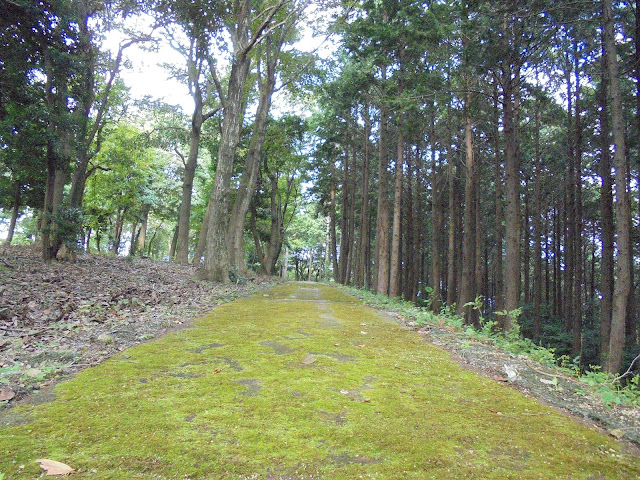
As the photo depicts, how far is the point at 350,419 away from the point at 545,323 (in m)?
25.5

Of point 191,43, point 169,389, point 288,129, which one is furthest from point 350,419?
point 288,129

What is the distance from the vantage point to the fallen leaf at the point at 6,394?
211 centimetres

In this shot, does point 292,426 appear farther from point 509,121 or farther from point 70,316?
point 509,121

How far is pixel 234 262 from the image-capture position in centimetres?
1720

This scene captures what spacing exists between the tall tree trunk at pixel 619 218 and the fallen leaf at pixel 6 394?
1003 centimetres

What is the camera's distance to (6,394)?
2152 millimetres

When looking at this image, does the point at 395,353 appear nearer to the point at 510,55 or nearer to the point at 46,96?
the point at 510,55

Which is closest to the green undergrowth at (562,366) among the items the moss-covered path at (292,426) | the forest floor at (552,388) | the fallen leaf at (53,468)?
the forest floor at (552,388)

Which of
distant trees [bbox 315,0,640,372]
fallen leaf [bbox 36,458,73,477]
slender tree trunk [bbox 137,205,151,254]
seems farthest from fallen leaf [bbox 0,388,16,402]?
slender tree trunk [bbox 137,205,151,254]

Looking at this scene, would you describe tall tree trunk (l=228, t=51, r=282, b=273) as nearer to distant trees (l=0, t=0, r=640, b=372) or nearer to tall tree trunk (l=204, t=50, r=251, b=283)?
distant trees (l=0, t=0, r=640, b=372)

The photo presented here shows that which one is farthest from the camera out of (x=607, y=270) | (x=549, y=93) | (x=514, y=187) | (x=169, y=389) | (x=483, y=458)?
(x=549, y=93)

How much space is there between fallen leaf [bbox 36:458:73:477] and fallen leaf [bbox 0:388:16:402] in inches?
38.3

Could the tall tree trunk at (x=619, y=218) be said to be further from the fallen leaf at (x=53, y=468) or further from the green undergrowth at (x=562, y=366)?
the fallen leaf at (x=53, y=468)

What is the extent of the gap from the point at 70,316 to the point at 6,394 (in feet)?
11.1
